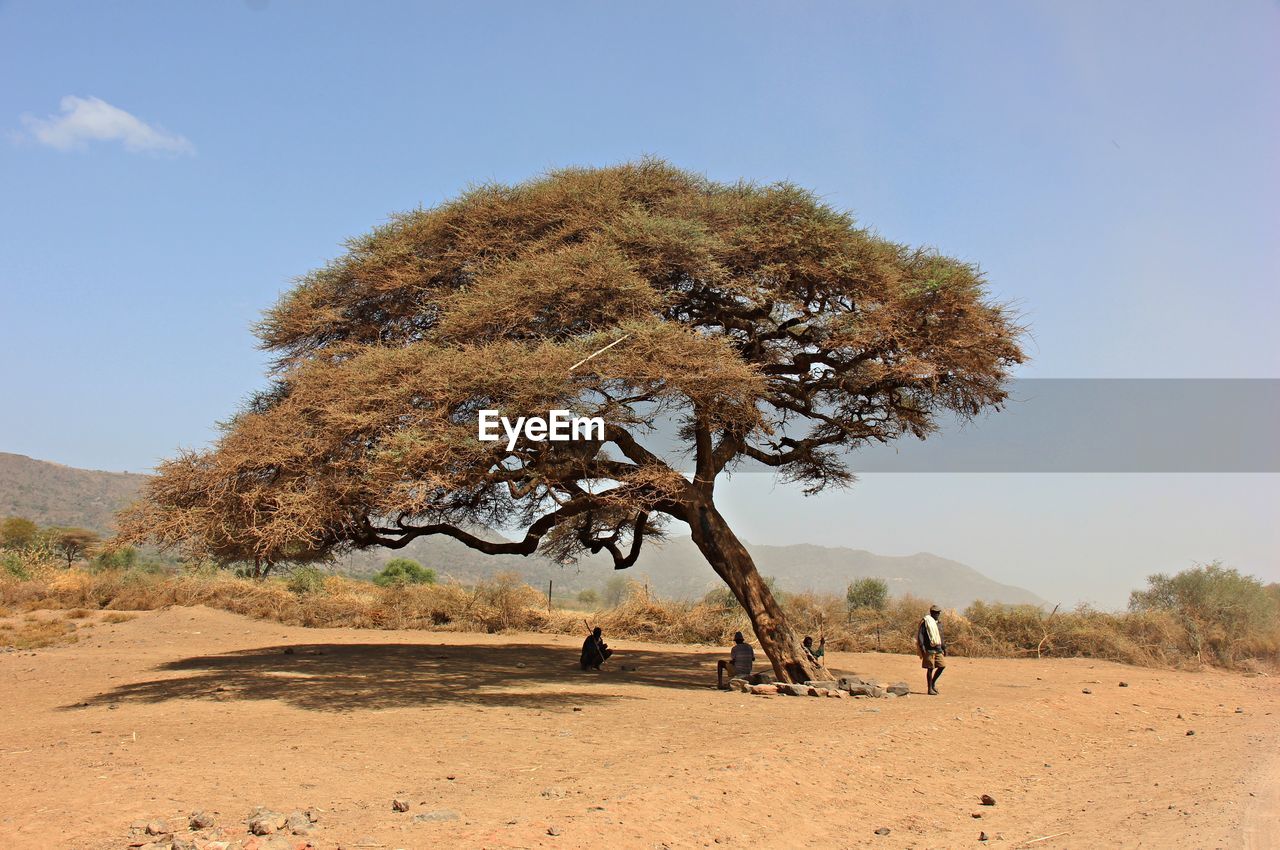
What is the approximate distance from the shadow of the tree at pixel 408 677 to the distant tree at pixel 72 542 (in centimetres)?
2706

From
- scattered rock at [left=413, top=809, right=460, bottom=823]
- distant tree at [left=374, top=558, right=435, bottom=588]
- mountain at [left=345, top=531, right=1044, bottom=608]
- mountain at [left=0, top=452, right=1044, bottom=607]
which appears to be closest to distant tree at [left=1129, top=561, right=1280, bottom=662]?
mountain at [left=0, top=452, right=1044, bottom=607]

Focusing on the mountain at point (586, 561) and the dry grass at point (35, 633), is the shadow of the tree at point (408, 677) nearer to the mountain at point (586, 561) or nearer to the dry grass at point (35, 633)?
the mountain at point (586, 561)

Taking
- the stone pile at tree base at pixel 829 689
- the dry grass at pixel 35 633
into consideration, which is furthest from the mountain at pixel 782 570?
the stone pile at tree base at pixel 829 689

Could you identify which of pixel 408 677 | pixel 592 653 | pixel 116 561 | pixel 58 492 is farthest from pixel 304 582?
pixel 58 492

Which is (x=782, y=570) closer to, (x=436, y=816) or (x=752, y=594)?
(x=752, y=594)

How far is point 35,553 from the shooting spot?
1242 inches

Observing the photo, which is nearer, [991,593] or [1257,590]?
[1257,590]

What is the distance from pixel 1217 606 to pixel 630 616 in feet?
52.1

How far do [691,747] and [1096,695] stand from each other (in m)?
8.25

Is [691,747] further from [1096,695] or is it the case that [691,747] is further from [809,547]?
[809,547]

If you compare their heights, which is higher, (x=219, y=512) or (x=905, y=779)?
(x=219, y=512)

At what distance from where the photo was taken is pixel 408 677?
601 inches

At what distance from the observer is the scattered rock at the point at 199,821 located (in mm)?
6027

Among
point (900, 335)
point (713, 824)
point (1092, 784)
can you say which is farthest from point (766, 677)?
point (713, 824)
